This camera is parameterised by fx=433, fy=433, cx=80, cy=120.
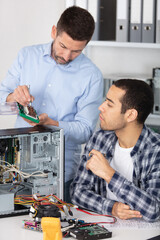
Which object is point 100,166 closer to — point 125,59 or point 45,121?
point 45,121

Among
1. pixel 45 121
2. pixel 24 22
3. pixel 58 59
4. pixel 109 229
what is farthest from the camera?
pixel 24 22

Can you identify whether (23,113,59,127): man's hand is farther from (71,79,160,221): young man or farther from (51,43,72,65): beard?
(51,43,72,65): beard

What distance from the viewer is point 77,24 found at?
6.45 feet

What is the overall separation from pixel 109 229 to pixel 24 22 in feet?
7.40

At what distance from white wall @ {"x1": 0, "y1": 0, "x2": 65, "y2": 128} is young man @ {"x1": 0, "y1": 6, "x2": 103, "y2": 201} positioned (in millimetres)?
1265

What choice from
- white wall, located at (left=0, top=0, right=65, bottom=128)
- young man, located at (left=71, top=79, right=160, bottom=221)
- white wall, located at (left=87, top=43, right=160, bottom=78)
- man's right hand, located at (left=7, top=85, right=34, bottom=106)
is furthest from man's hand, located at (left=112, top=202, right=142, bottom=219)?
white wall, located at (left=0, top=0, right=65, bottom=128)

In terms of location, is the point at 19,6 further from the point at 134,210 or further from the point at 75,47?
the point at 134,210

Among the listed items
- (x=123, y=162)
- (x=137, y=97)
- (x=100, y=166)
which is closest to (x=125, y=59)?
(x=137, y=97)

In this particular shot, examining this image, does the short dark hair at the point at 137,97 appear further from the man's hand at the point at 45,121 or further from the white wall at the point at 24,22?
the white wall at the point at 24,22

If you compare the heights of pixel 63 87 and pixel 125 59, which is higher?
pixel 125 59

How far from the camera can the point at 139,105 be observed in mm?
1944

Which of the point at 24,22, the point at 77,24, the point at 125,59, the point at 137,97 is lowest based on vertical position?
the point at 137,97

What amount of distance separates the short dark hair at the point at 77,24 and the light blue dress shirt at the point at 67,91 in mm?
193

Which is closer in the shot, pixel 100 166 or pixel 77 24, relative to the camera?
pixel 100 166
